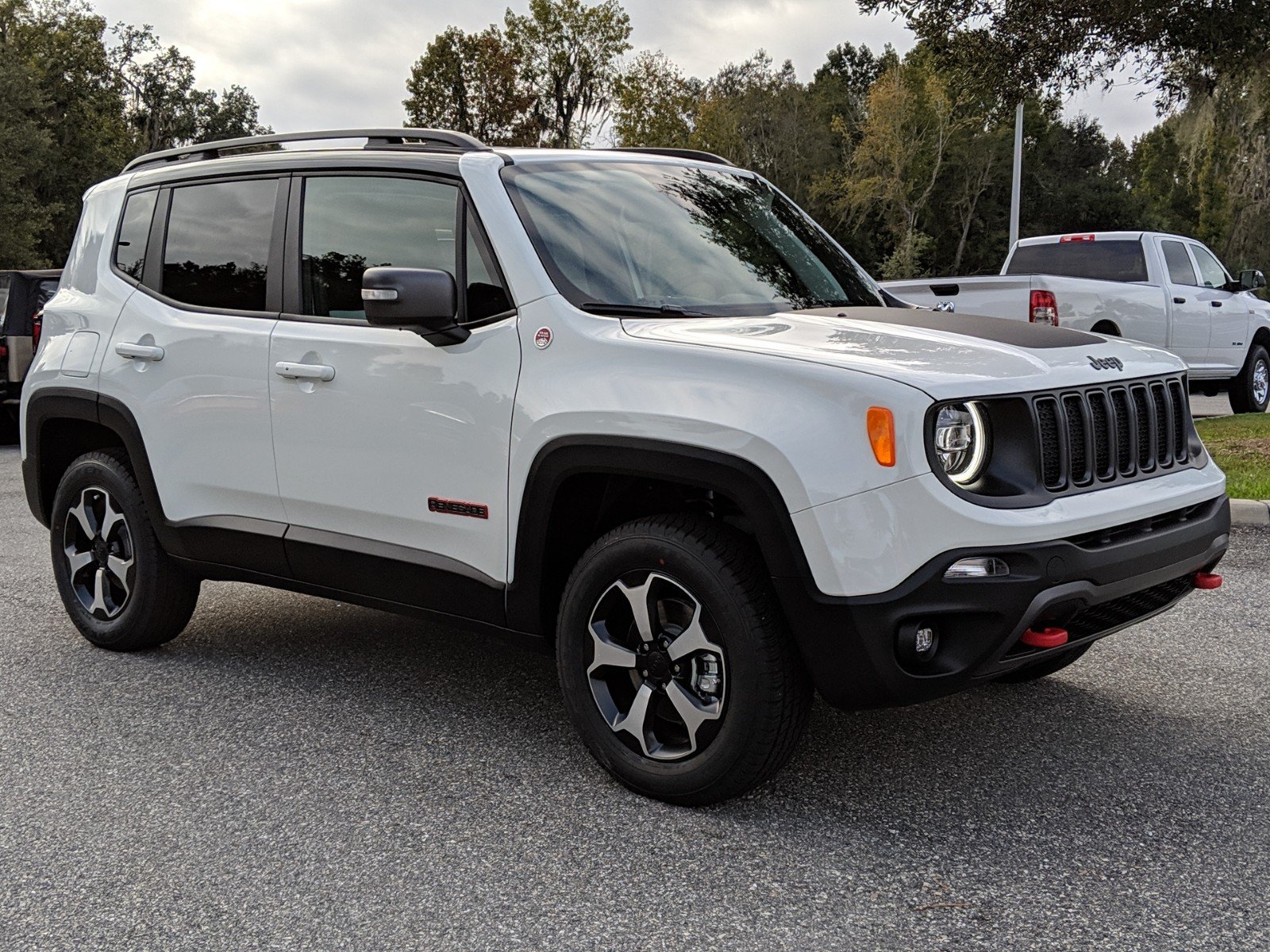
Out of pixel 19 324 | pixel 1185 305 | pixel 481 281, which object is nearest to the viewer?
pixel 481 281

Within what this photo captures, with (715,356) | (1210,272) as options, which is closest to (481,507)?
(715,356)

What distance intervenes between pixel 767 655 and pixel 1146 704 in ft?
6.21

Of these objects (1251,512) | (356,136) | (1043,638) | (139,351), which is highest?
(356,136)

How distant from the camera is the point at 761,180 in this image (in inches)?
205

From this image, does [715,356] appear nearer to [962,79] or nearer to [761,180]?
[761,180]

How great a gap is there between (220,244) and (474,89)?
53.2 metres

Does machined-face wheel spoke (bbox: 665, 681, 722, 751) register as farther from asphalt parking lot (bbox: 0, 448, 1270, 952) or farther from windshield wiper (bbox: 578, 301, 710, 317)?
windshield wiper (bbox: 578, 301, 710, 317)

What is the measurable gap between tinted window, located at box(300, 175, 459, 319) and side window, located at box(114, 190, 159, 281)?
1.04m

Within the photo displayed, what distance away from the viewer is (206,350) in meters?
4.87

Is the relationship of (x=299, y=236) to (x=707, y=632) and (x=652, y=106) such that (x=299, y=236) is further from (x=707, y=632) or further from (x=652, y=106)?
(x=652, y=106)

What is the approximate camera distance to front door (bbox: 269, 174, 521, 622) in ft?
13.2

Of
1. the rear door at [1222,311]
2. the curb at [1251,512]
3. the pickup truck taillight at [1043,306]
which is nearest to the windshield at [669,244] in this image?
the curb at [1251,512]

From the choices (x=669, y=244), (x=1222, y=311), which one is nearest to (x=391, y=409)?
(x=669, y=244)

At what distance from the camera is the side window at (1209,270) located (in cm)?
1435
